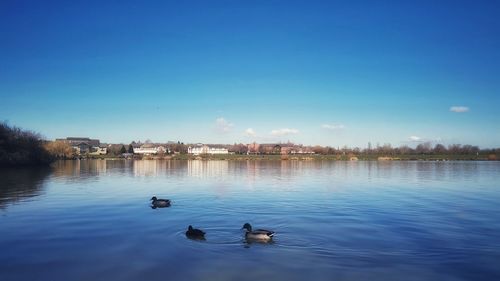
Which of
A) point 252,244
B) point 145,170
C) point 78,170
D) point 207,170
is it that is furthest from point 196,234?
point 78,170

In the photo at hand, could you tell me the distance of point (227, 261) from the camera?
14102mm

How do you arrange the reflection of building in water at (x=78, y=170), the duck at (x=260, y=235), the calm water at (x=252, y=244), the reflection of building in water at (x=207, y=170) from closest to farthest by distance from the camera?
the calm water at (x=252, y=244) < the duck at (x=260, y=235) < the reflection of building in water at (x=207, y=170) < the reflection of building in water at (x=78, y=170)

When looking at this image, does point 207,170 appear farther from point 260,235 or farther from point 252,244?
point 252,244

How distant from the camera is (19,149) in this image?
73750 millimetres

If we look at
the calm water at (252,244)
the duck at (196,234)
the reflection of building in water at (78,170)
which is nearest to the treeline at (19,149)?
the reflection of building in water at (78,170)

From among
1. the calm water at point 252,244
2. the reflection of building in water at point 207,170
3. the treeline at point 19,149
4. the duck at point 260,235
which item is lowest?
the calm water at point 252,244

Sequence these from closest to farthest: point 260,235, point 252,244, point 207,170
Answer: point 252,244 → point 260,235 → point 207,170

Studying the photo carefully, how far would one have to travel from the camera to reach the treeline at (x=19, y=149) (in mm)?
70625

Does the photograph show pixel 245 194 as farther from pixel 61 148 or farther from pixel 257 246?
pixel 61 148

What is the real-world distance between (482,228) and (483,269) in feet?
25.5

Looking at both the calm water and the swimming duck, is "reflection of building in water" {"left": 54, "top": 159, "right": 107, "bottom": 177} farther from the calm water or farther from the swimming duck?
the swimming duck

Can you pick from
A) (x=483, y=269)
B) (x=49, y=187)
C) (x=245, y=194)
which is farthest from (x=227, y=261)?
(x=49, y=187)

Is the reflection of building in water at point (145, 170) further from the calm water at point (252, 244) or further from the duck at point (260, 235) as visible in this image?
the duck at point (260, 235)

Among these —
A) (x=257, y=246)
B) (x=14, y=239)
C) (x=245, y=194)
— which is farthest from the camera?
(x=245, y=194)
